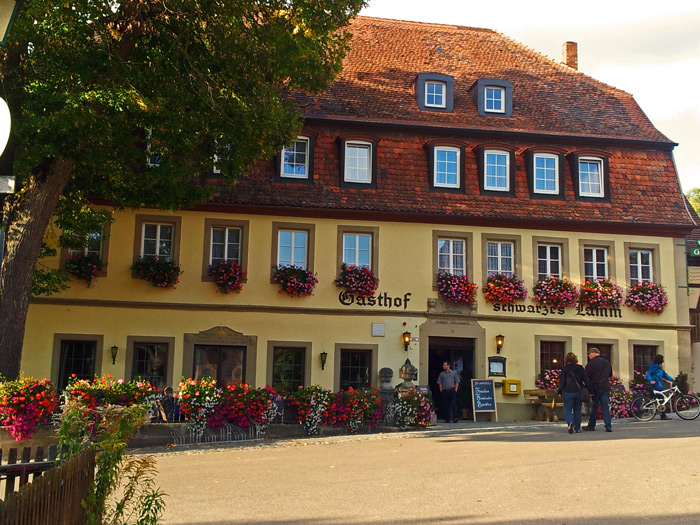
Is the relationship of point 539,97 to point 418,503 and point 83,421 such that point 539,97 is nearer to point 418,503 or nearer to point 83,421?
point 418,503

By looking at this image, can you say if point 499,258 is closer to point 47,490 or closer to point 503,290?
point 503,290

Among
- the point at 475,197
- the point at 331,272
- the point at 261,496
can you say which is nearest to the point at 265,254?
the point at 331,272

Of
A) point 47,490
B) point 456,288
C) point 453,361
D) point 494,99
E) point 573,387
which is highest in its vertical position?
point 494,99

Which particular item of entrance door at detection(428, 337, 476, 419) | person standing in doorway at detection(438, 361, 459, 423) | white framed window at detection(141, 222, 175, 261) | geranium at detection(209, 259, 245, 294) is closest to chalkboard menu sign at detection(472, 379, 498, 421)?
person standing in doorway at detection(438, 361, 459, 423)

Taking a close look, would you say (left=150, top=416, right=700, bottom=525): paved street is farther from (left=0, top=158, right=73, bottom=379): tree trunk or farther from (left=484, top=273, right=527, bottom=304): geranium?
(left=484, top=273, right=527, bottom=304): geranium

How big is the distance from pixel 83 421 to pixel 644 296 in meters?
17.8

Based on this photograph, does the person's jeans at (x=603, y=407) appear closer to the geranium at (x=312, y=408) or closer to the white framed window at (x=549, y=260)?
the geranium at (x=312, y=408)

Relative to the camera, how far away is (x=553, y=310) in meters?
22.3

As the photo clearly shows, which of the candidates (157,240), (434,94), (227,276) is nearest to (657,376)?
(434,94)

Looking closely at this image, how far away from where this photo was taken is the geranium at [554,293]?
72.4 ft

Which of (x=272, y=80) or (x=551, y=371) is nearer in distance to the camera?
(x=272, y=80)

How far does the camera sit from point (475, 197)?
73.8ft

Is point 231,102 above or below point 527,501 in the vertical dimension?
above

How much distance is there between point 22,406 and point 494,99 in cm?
1540
